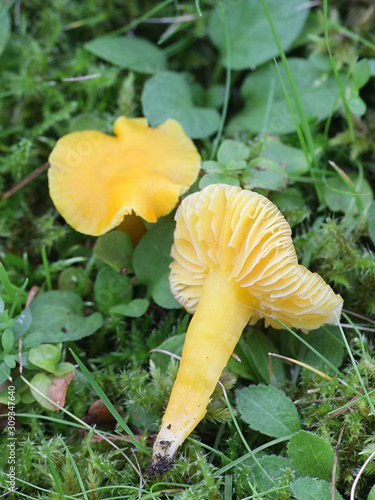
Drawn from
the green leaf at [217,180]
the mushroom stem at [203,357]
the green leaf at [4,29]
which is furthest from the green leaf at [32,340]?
the green leaf at [4,29]

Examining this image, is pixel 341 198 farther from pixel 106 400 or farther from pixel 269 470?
pixel 106 400

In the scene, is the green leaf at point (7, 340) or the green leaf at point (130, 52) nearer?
the green leaf at point (7, 340)

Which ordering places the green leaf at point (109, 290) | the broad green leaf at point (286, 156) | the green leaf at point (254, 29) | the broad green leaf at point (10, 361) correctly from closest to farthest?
the broad green leaf at point (10, 361)
the green leaf at point (109, 290)
the broad green leaf at point (286, 156)
the green leaf at point (254, 29)

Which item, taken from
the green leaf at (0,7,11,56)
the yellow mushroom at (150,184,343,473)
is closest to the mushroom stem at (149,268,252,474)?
the yellow mushroom at (150,184,343,473)

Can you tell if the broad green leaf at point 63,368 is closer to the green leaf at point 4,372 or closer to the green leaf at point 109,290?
the green leaf at point 4,372

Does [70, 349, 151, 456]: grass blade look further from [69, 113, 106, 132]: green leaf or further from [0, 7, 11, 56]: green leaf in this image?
[0, 7, 11, 56]: green leaf

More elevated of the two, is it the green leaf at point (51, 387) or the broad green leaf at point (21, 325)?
the broad green leaf at point (21, 325)
